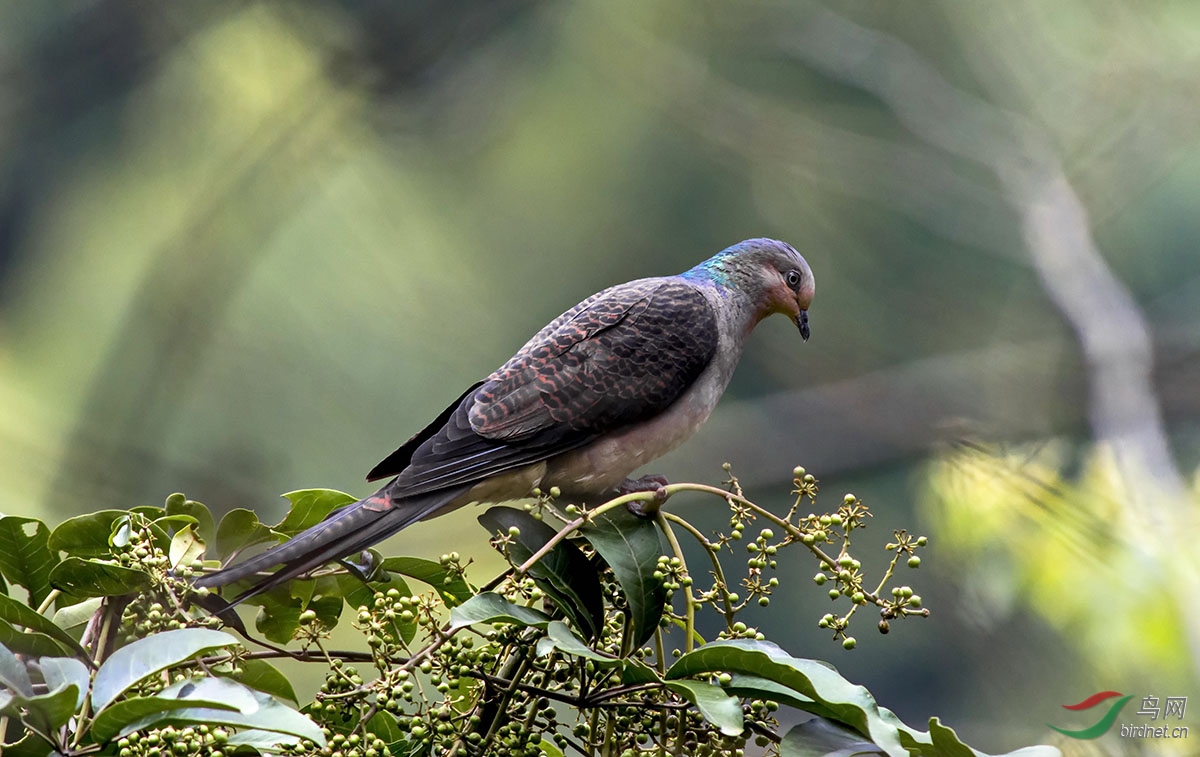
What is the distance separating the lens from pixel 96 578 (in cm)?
92

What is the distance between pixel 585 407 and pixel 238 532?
625 millimetres

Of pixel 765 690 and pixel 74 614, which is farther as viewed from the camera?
pixel 74 614

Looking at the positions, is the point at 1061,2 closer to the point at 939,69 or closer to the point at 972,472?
the point at 939,69

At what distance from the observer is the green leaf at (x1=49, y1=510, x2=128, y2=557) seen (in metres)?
1.00

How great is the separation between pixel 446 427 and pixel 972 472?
241 centimetres

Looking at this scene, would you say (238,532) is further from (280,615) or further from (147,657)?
(147,657)

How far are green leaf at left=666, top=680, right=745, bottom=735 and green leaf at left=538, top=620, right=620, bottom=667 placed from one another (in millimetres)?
52

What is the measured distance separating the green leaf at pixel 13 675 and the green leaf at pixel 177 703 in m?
0.06

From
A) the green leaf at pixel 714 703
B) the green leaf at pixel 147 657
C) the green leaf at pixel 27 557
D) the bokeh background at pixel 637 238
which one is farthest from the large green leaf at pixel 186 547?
the bokeh background at pixel 637 238

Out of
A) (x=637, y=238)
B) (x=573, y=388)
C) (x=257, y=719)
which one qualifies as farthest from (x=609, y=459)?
(x=637, y=238)

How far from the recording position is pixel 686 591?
3.04 feet

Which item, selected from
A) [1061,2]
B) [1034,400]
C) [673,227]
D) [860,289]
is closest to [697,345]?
[1034,400]

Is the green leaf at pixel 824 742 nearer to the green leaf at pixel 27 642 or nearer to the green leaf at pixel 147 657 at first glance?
the green leaf at pixel 147 657

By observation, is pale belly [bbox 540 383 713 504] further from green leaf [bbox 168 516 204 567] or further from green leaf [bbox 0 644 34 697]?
green leaf [bbox 0 644 34 697]
